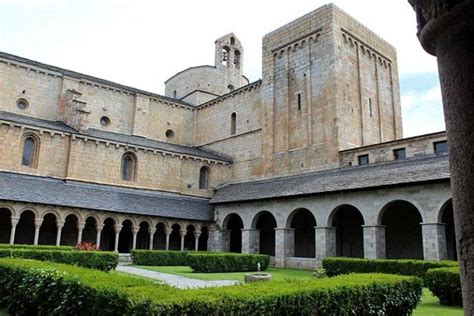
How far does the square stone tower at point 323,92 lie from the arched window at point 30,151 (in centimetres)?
1526

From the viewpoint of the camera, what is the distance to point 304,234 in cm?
2666

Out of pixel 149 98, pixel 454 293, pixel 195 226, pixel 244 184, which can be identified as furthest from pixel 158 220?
pixel 454 293

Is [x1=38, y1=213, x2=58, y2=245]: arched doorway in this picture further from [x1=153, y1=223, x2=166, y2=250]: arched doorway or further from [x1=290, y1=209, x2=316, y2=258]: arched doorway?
[x1=290, y1=209, x2=316, y2=258]: arched doorway

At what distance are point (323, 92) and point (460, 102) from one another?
25906 mm

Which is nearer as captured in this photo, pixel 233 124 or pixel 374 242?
pixel 374 242

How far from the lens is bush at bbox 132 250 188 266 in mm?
21047

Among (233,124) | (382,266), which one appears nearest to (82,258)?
(382,266)

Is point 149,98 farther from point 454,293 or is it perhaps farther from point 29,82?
point 454,293

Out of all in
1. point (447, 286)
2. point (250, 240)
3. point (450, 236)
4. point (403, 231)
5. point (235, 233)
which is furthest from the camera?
point (235, 233)

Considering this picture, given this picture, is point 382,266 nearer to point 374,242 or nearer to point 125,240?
point 374,242

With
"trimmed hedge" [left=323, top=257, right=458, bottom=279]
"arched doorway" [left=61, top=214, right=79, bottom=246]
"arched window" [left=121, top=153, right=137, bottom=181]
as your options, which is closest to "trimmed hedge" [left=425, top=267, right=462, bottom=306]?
"trimmed hedge" [left=323, top=257, right=458, bottom=279]

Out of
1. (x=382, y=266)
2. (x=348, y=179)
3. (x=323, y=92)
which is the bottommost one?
(x=382, y=266)

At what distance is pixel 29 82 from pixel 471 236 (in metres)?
32.1

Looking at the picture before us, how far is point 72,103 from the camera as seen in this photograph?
28281 millimetres
